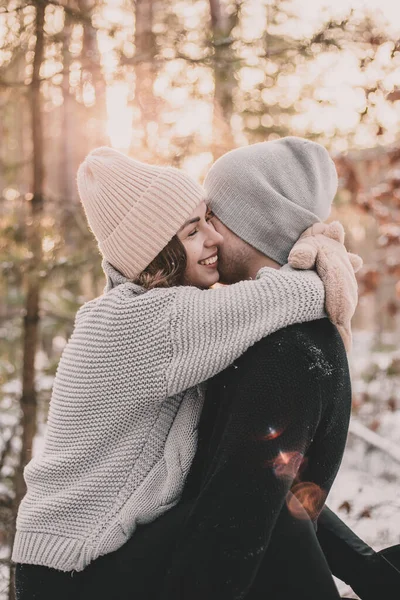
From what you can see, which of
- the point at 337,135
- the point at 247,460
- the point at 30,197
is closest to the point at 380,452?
the point at 337,135

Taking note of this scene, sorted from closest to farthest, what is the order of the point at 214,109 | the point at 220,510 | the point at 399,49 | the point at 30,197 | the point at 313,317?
the point at 220,510 < the point at 313,317 < the point at 399,49 < the point at 30,197 < the point at 214,109

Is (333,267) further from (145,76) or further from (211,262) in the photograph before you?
(145,76)

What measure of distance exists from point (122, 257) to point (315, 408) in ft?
2.96

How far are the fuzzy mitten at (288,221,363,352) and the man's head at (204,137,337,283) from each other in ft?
0.46

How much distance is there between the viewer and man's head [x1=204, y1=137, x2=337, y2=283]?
7.41ft

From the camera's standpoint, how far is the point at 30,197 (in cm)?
449

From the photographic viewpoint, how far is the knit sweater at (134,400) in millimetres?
1760

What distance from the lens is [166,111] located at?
5746 mm

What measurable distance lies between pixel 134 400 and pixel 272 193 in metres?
0.94

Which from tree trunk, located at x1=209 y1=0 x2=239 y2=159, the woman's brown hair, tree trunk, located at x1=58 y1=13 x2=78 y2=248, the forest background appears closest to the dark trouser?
the woman's brown hair

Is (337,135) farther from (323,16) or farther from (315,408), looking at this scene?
(315,408)

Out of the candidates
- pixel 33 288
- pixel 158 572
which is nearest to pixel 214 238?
pixel 158 572

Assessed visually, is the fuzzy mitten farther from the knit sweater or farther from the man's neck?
the man's neck

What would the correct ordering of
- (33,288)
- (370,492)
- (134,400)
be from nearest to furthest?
A: (134,400) → (33,288) → (370,492)
